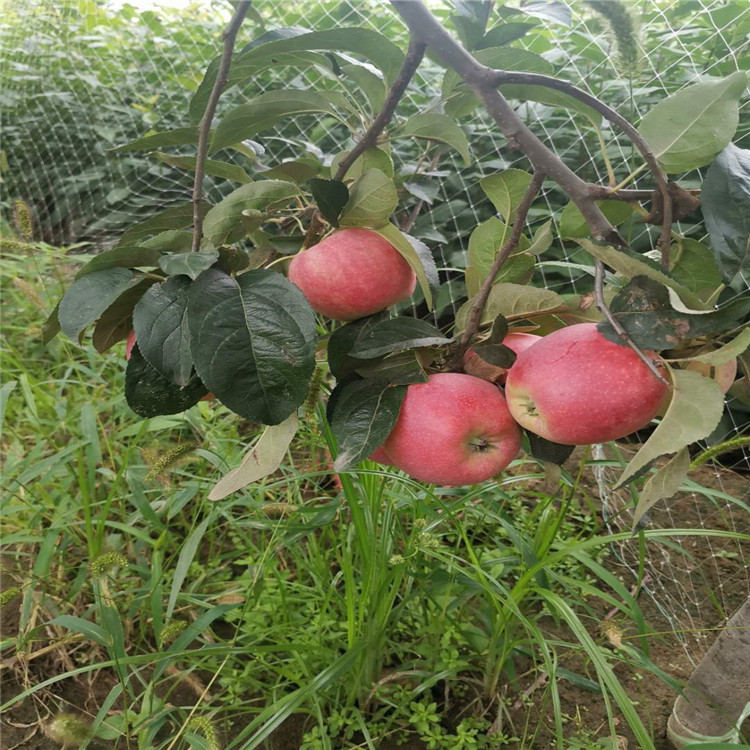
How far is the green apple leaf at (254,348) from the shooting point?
0.35 m

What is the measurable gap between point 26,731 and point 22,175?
8.79ft

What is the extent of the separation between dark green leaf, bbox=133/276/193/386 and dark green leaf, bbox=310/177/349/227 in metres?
0.10

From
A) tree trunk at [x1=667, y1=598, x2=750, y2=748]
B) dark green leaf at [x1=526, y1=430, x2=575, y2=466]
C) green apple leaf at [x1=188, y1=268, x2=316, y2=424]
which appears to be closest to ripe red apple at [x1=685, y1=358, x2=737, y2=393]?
dark green leaf at [x1=526, y1=430, x2=575, y2=466]

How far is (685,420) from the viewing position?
1.01ft

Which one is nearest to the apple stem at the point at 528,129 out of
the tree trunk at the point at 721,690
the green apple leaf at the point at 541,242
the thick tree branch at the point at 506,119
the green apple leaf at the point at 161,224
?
the thick tree branch at the point at 506,119

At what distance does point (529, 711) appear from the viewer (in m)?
0.84

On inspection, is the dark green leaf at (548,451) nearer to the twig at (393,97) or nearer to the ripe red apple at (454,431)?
the ripe red apple at (454,431)

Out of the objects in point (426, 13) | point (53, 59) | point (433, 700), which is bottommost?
point (433, 700)

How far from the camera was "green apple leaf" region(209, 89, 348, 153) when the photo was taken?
0.44 meters

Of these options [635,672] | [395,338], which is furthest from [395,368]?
[635,672]

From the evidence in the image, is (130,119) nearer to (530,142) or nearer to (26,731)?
(26,731)

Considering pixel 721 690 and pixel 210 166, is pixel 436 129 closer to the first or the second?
pixel 210 166

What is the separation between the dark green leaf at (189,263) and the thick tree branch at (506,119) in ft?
0.55

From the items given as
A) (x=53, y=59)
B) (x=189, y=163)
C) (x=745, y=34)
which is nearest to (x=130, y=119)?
(x=53, y=59)
